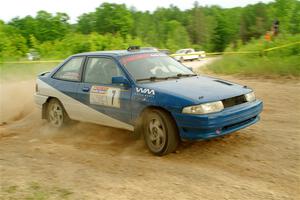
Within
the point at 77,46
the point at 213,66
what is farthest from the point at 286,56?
the point at 77,46

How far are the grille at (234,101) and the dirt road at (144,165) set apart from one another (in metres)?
0.64

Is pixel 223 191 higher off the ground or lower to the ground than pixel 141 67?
lower

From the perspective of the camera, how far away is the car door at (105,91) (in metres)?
6.11

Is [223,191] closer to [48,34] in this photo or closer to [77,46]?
[77,46]

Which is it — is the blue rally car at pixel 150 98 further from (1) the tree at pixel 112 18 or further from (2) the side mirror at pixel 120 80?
(1) the tree at pixel 112 18

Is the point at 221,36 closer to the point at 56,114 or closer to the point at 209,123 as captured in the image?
the point at 56,114

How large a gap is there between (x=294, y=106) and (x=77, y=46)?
2041 centimetres

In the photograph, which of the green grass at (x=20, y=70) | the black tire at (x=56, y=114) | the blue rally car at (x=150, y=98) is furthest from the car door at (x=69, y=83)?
the green grass at (x=20, y=70)

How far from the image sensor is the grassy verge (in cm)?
1294

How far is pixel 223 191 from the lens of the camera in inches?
166

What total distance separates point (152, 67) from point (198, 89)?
3.51ft

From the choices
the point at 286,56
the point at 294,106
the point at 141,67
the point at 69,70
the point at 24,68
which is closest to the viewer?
the point at 141,67

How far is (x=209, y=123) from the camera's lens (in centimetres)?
523

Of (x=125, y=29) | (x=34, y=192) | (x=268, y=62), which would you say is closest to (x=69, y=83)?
(x=34, y=192)
